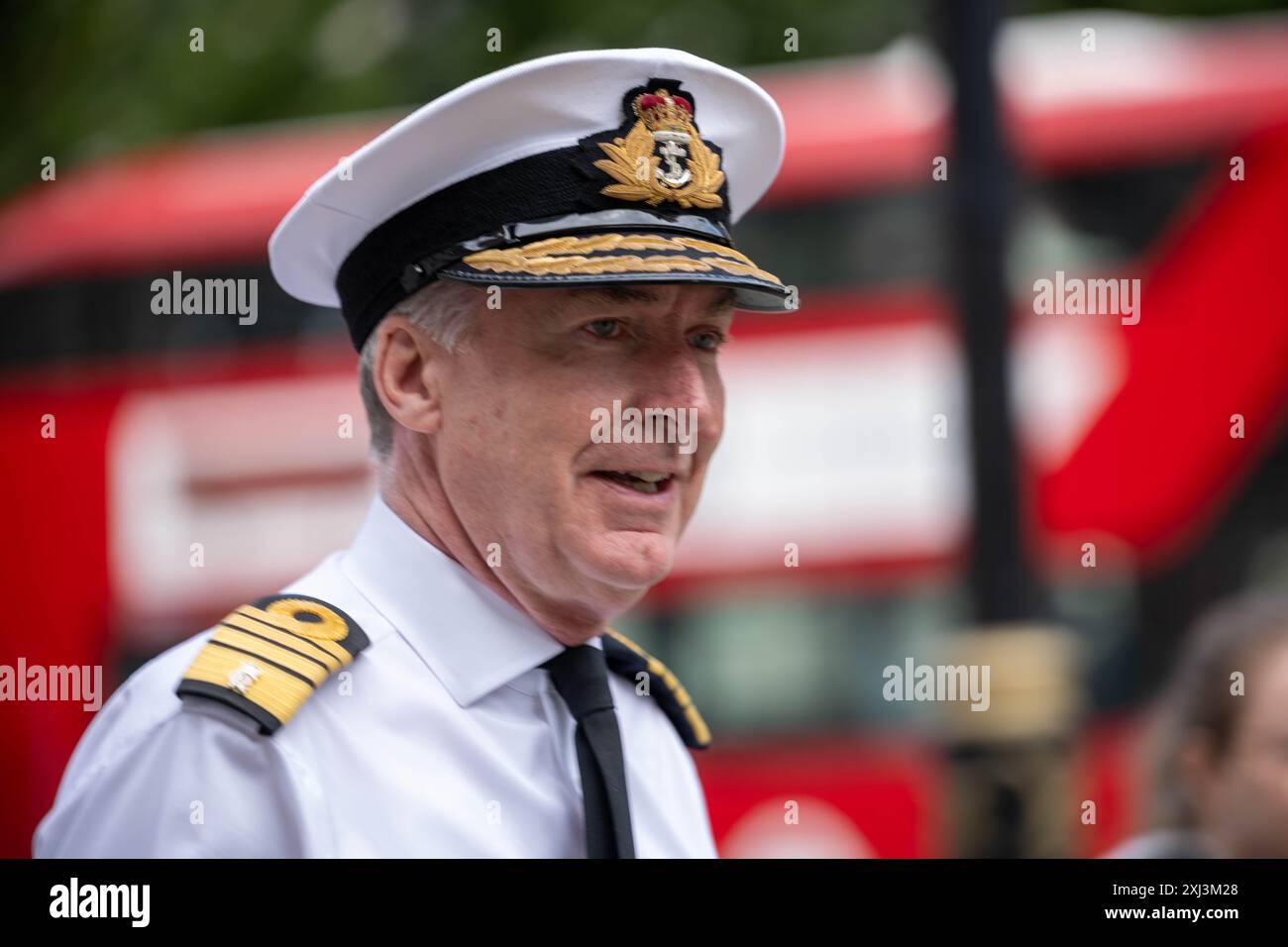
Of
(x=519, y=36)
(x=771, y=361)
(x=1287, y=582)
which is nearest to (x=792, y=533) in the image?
(x=771, y=361)

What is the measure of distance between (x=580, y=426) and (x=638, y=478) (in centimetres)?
9

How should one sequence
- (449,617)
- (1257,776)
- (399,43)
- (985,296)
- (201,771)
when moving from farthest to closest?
(399,43) → (985,296) → (1257,776) → (449,617) → (201,771)

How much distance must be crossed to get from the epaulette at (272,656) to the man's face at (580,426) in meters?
0.20

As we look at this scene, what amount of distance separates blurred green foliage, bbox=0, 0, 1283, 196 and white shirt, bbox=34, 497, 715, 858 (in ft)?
22.5

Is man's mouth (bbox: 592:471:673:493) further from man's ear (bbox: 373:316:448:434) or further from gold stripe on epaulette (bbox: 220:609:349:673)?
gold stripe on epaulette (bbox: 220:609:349:673)

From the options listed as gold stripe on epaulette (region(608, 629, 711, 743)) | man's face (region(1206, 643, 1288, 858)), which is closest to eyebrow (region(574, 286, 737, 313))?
gold stripe on epaulette (region(608, 629, 711, 743))

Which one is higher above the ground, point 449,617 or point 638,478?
point 638,478

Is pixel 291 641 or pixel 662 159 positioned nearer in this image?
pixel 291 641

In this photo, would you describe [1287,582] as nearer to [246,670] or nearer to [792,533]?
[792,533]

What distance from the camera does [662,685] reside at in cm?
197

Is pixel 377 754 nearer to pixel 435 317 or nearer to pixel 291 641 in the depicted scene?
pixel 291 641

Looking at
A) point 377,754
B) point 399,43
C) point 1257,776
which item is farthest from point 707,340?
point 399,43

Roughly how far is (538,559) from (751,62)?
874 cm

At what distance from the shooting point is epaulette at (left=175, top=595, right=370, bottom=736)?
4.86 feet
